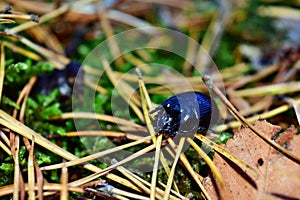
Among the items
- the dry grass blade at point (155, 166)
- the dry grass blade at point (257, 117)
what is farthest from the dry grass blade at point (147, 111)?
the dry grass blade at point (257, 117)

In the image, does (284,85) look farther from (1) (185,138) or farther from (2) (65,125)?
(2) (65,125)

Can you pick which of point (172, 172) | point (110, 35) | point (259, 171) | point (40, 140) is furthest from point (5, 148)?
point (110, 35)

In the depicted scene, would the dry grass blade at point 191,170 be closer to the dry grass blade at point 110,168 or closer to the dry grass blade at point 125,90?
the dry grass blade at point 110,168

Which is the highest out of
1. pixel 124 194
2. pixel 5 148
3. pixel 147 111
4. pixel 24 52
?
pixel 24 52

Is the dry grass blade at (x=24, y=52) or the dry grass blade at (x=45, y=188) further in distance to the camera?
the dry grass blade at (x=24, y=52)

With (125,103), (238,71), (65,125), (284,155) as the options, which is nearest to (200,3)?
(238,71)

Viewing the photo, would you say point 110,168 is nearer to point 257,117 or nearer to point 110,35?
point 257,117

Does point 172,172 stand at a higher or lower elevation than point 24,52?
lower

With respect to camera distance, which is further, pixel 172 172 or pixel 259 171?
pixel 172 172
